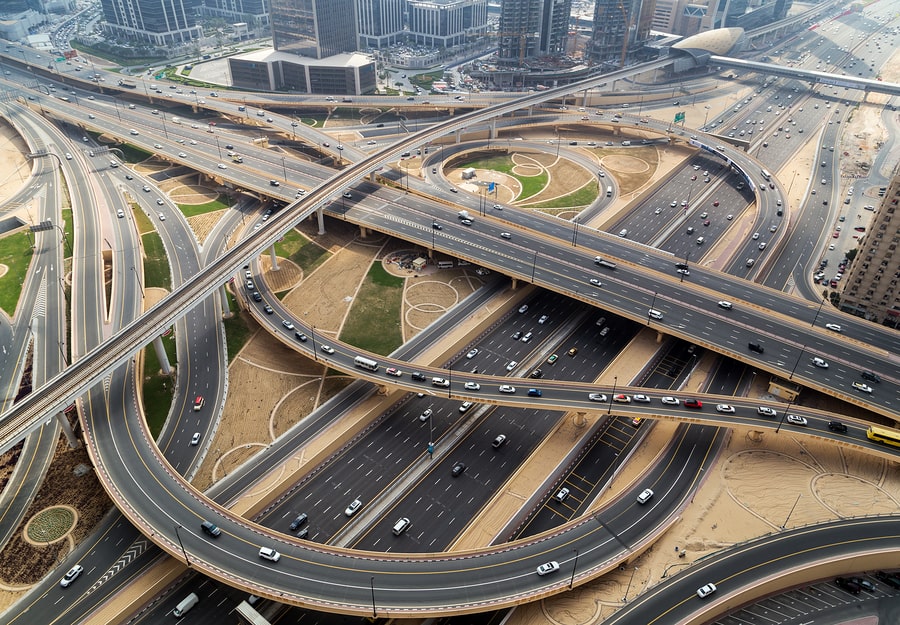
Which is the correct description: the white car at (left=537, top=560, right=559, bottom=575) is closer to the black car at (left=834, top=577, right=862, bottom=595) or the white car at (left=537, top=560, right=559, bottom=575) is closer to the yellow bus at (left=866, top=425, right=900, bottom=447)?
the black car at (left=834, top=577, right=862, bottom=595)

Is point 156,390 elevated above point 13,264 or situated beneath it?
situated beneath

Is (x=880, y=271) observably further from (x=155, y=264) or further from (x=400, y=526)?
(x=155, y=264)

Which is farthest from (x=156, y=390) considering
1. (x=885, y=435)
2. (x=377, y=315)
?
(x=885, y=435)

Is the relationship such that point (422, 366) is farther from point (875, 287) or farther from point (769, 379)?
point (875, 287)

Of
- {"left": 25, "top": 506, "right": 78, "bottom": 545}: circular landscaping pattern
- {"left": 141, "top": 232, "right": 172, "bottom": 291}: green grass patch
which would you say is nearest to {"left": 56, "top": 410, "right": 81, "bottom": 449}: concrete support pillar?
{"left": 25, "top": 506, "right": 78, "bottom": 545}: circular landscaping pattern

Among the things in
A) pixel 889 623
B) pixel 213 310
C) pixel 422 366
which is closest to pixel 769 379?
pixel 889 623
